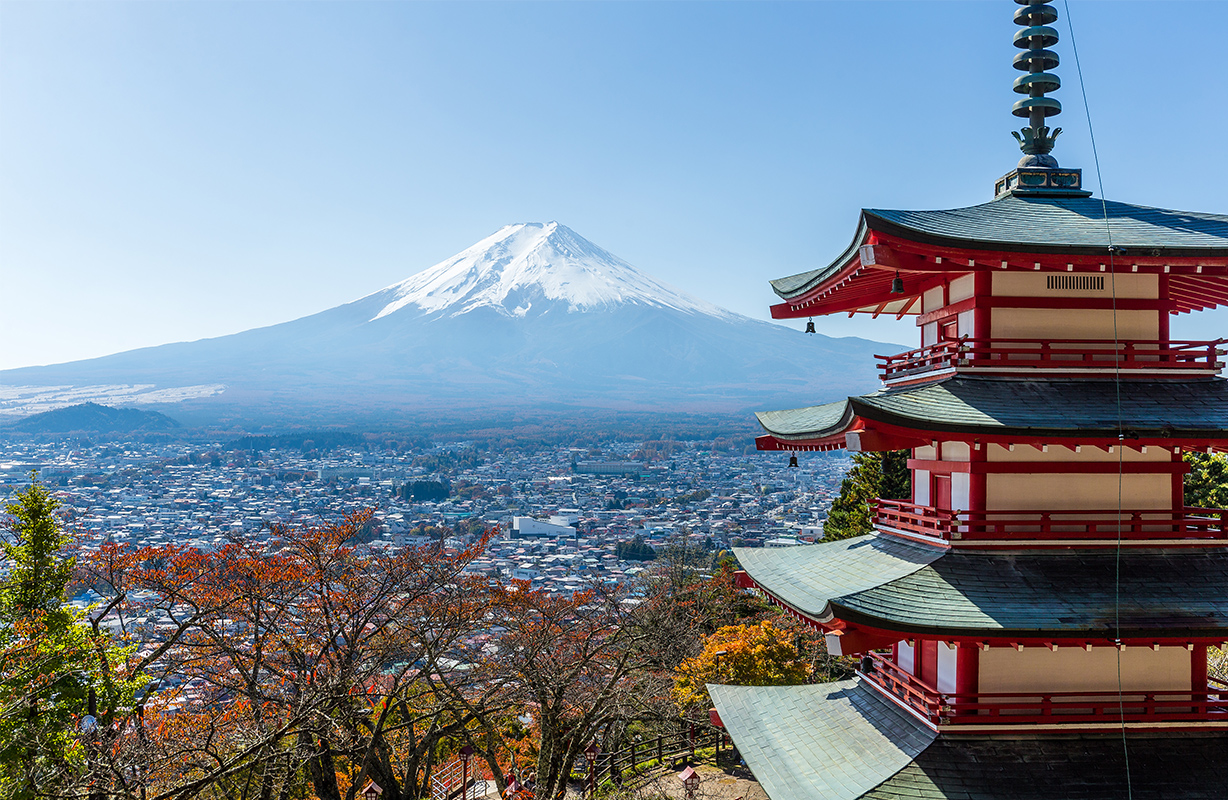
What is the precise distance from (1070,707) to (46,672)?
1261 cm

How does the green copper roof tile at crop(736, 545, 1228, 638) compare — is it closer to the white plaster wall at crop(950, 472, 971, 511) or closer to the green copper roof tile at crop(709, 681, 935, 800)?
the white plaster wall at crop(950, 472, 971, 511)

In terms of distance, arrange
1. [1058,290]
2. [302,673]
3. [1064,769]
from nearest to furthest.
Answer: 1. [1064,769]
2. [1058,290]
3. [302,673]

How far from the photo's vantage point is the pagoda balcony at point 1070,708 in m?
7.46

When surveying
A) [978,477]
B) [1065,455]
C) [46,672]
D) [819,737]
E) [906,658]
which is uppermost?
[1065,455]

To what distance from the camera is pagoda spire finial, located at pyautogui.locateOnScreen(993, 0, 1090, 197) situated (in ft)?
29.1

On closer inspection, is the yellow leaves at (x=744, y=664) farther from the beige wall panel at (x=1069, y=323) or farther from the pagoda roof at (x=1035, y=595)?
the beige wall panel at (x=1069, y=323)

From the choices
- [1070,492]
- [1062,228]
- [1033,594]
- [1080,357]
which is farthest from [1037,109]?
[1033,594]

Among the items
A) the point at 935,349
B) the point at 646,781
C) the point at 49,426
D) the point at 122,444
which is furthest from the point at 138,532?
the point at 49,426

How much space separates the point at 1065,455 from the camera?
26.0 ft

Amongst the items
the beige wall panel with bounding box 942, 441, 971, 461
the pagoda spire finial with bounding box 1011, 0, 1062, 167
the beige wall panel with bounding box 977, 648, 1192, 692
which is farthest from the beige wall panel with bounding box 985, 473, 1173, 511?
the pagoda spire finial with bounding box 1011, 0, 1062, 167

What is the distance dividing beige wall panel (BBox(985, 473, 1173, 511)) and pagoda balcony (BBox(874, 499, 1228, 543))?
11 centimetres

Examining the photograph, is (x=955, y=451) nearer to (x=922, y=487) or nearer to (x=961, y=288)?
(x=922, y=487)

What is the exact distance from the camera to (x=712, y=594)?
2567 cm

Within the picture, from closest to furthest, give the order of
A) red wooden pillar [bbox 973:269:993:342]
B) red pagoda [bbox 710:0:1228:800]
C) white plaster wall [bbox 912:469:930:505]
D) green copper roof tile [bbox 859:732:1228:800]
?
green copper roof tile [bbox 859:732:1228:800]
red pagoda [bbox 710:0:1228:800]
red wooden pillar [bbox 973:269:993:342]
white plaster wall [bbox 912:469:930:505]
